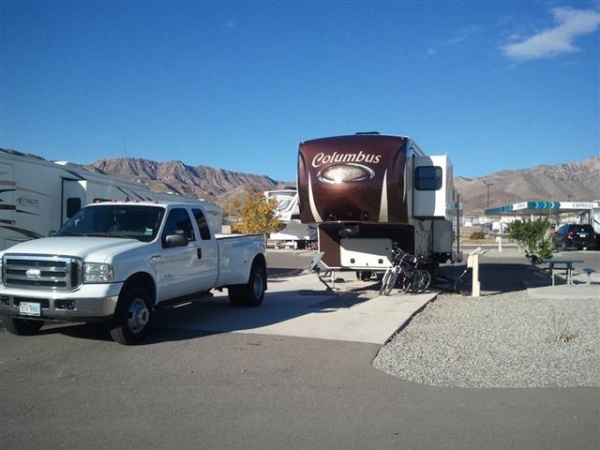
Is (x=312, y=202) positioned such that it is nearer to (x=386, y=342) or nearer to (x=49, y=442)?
(x=386, y=342)

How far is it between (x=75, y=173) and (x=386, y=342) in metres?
10.6

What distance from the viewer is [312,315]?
11.1 meters

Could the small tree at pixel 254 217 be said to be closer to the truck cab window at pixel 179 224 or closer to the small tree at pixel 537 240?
the small tree at pixel 537 240

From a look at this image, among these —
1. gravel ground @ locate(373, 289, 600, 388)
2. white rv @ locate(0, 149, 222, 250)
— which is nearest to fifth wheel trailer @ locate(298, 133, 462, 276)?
gravel ground @ locate(373, 289, 600, 388)

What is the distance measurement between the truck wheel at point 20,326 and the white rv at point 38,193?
5212mm

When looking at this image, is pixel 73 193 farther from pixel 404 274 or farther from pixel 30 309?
pixel 404 274

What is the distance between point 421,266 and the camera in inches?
599

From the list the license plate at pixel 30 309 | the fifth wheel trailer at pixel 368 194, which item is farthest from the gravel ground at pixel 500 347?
Result: the license plate at pixel 30 309

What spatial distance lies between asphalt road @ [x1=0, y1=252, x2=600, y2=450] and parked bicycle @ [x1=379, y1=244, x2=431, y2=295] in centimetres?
604

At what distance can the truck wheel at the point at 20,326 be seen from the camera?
28.5 ft

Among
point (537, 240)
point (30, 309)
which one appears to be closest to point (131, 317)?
point (30, 309)

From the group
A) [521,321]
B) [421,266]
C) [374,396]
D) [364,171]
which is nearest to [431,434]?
[374,396]

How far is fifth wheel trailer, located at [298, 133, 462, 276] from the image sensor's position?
12.7 meters

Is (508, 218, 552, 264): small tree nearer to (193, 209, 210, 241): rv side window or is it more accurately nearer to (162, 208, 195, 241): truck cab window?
(193, 209, 210, 241): rv side window
